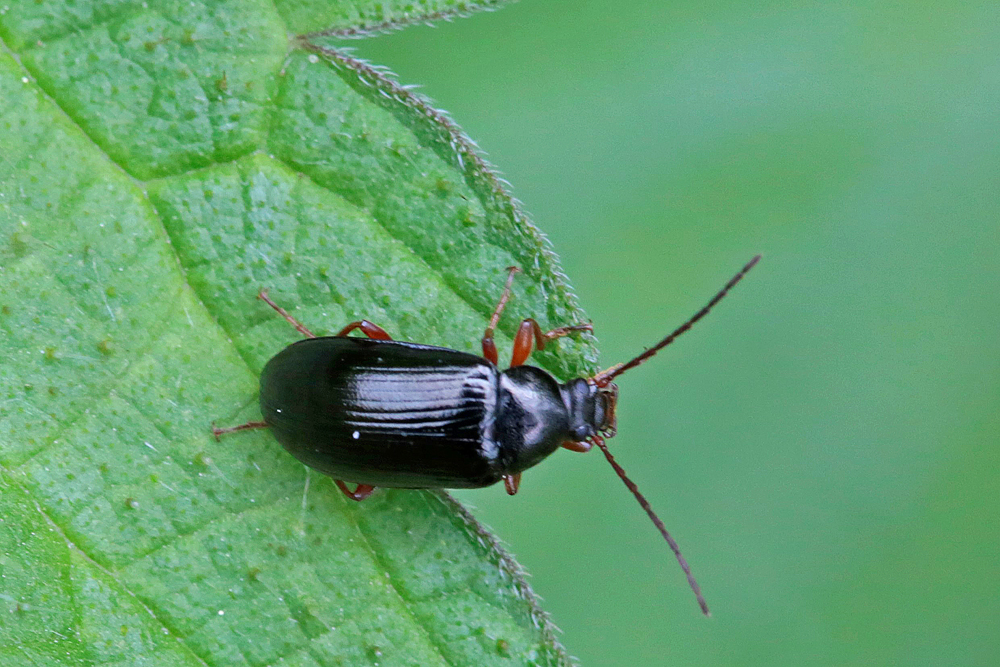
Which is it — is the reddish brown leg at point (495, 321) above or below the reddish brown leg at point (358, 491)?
above

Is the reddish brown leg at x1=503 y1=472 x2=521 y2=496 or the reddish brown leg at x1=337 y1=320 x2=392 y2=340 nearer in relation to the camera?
the reddish brown leg at x1=337 y1=320 x2=392 y2=340

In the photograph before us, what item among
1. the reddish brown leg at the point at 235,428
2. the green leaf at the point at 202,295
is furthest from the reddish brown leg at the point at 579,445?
the reddish brown leg at the point at 235,428

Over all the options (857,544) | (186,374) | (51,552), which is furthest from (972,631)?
(51,552)

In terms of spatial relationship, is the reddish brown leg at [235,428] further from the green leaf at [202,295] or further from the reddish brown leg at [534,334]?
the reddish brown leg at [534,334]

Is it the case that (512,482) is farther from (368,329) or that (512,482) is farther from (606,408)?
(368,329)

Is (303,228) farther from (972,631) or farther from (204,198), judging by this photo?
(972,631)

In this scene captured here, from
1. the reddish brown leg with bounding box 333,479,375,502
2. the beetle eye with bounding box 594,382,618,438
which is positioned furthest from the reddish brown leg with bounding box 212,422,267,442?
the beetle eye with bounding box 594,382,618,438

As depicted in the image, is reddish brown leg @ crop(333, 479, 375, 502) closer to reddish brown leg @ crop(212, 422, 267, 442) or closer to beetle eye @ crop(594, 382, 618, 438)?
reddish brown leg @ crop(212, 422, 267, 442)
